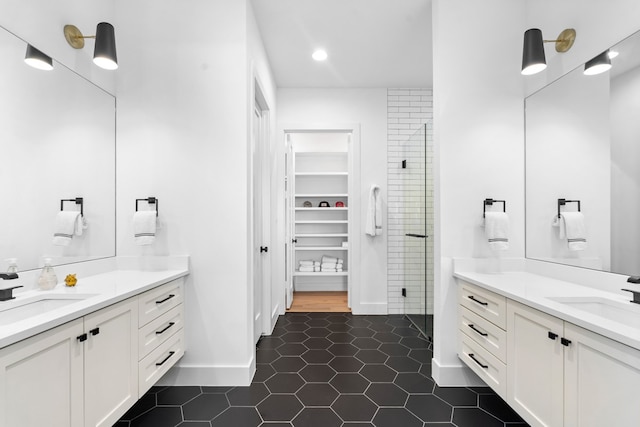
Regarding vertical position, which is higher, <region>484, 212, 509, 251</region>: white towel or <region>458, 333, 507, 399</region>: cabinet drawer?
<region>484, 212, 509, 251</region>: white towel

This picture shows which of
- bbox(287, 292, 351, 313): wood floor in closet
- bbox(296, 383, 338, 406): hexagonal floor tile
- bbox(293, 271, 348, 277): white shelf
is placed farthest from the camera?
bbox(293, 271, 348, 277): white shelf

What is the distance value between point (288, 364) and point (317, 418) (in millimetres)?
756

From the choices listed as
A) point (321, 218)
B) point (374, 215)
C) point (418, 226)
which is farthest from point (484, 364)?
point (321, 218)

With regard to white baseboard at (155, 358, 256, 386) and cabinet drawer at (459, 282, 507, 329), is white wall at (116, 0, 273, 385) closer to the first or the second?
white baseboard at (155, 358, 256, 386)

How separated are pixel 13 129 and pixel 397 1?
2.68 meters

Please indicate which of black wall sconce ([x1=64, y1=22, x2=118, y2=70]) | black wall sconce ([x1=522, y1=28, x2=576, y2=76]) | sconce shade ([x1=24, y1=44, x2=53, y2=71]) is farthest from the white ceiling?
sconce shade ([x1=24, y1=44, x2=53, y2=71])

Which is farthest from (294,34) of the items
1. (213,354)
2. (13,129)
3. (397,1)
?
(213,354)

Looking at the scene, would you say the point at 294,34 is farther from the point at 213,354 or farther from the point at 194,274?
the point at 213,354

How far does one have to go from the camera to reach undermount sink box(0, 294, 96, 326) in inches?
54.2

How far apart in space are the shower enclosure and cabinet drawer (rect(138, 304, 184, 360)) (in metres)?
2.20

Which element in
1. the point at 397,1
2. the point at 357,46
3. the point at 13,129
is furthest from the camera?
the point at 357,46

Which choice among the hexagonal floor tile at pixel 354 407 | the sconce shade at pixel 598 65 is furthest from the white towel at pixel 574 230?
the hexagonal floor tile at pixel 354 407

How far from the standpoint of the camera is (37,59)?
5.65 ft

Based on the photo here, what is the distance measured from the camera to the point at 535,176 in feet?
7.43
